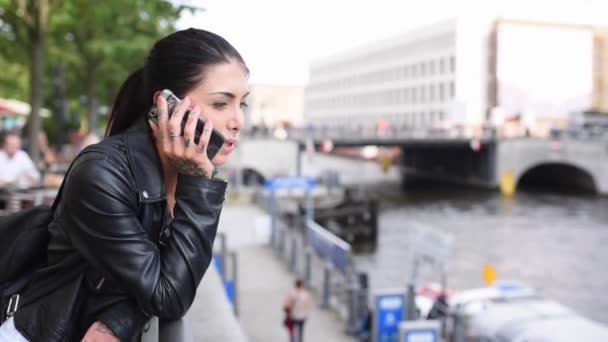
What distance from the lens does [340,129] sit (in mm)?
53125

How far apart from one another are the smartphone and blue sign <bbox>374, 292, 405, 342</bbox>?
9.93 metres

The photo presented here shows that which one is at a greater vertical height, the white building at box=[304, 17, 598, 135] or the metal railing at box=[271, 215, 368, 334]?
the white building at box=[304, 17, 598, 135]

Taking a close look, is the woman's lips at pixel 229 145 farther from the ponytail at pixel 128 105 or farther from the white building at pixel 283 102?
the white building at pixel 283 102

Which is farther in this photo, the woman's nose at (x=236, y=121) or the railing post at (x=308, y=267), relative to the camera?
the railing post at (x=308, y=267)

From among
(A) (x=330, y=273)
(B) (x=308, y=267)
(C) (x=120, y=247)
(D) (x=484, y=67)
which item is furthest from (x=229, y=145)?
(D) (x=484, y=67)

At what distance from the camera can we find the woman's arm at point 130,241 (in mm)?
1441

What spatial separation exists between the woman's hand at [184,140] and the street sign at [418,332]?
753 centimetres

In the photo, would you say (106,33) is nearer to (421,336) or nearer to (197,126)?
(421,336)

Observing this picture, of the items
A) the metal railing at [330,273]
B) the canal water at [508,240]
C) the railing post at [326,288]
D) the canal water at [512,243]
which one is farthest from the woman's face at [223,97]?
the canal water at [508,240]

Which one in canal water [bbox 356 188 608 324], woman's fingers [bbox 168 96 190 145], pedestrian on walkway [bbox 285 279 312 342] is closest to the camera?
woman's fingers [bbox 168 96 190 145]

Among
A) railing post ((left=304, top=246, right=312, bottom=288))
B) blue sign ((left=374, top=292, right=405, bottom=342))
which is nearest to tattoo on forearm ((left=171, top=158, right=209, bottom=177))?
blue sign ((left=374, top=292, right=405, bottom=342))

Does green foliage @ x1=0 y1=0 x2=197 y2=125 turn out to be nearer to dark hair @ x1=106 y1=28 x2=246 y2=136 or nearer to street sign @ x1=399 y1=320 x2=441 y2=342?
street sign @ x1=399 y1=320 x2=441 y2=342

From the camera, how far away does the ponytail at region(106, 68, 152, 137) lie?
1800mm

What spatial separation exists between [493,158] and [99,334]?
52.4 m
